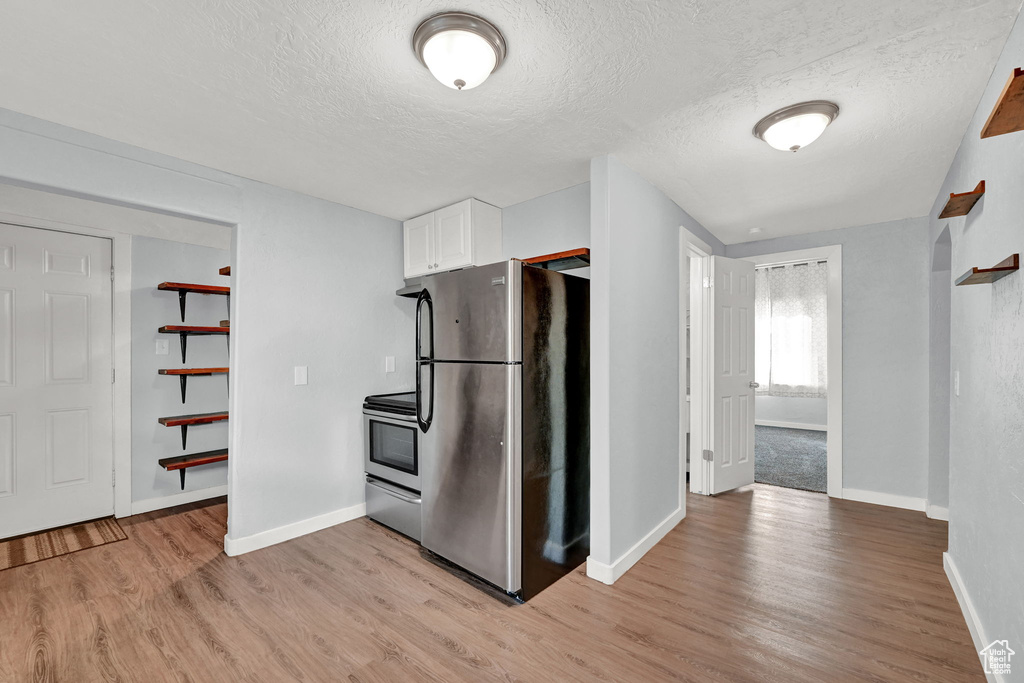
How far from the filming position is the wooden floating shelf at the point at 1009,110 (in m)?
1.00

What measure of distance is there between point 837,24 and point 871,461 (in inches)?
139

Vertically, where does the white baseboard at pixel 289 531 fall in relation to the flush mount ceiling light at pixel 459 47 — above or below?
below

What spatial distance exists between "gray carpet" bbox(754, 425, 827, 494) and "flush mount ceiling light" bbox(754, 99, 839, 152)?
3.23m

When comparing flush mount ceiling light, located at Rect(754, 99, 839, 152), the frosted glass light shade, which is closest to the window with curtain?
flush mount ceiling light, located at Rect(754, 99, 839, 152)

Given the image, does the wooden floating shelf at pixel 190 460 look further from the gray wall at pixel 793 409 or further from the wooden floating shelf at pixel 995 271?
the gray wall at pixel 793 409

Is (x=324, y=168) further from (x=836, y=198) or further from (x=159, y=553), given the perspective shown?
(x=836, y=198)

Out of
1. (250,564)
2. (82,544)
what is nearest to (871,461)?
(250,564)

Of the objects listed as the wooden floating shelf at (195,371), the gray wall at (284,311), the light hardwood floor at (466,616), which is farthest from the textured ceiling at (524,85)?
the light hardwood floor at (466,616)

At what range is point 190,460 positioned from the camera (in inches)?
140

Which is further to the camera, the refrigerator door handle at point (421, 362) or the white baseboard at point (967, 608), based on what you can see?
the refrigerator door handle at point (421, 362)

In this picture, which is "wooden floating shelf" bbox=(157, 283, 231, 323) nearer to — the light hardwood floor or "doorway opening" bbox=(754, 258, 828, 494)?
the light hardwood floor

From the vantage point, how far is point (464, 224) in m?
3.22

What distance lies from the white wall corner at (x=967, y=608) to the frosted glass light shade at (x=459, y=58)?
2705 millimetres

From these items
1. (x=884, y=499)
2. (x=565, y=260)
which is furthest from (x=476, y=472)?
(x=884, y=499)
